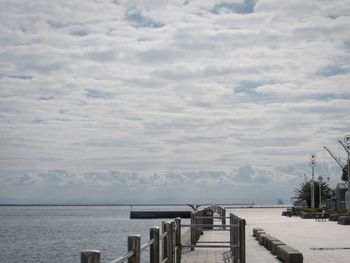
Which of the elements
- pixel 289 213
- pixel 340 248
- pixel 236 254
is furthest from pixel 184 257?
pixel 289 213

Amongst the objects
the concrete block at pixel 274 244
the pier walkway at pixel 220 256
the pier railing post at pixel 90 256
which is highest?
the pier railing post at pixel 90 256

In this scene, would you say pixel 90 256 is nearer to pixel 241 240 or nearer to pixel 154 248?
pixel 154 248

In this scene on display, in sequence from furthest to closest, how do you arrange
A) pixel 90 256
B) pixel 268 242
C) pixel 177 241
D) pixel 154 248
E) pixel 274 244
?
pixel 268 242 → pixel 274 244 → pixel 177 241 → pixel 154 248 → pixel 90 256

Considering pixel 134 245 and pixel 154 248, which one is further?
pixel 154 248

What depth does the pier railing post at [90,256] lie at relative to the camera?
5.86 metres

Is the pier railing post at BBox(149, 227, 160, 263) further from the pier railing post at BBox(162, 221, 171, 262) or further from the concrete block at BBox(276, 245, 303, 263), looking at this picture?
the concrete block at BBox(276, 245, 303, 263)

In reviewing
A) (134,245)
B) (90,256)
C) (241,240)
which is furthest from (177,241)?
(90,256)

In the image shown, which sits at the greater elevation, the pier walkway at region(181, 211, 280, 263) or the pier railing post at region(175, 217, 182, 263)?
the pier railing post at region(175, 217, 182, 263)

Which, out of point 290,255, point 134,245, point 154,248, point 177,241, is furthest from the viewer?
point 177,241

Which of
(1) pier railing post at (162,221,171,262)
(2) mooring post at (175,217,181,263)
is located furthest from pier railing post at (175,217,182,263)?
(1) pier railing post at (162,221,171,262)

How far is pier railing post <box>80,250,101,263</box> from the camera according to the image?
19.2ft

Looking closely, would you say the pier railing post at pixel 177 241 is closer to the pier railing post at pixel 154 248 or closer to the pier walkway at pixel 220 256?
the pier walkway at pixel 220 256

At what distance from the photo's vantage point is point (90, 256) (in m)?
5.92

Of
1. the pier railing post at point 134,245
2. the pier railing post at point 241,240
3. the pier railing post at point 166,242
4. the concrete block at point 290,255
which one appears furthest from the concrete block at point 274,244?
the pier railing post at point 134,245
